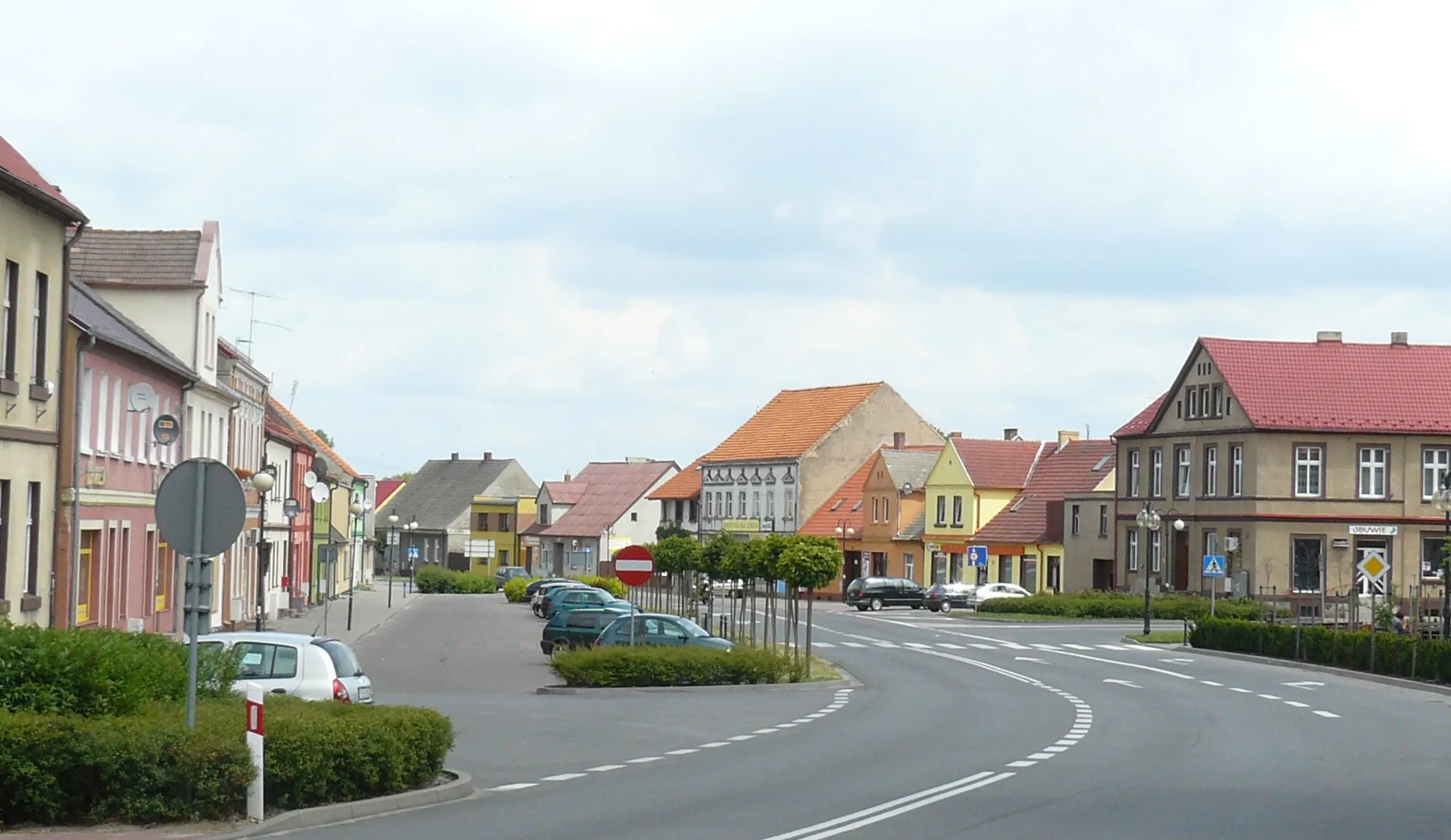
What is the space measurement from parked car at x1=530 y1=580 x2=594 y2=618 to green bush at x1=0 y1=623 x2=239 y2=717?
51.2 m

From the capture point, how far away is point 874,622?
63344 mm

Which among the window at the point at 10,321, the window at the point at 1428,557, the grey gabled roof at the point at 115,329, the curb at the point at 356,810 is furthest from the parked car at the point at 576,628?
the window at the point at 1428,557

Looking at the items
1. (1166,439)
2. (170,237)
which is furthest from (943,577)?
(170,237)

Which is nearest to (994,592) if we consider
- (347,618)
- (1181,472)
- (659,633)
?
(1181,472)

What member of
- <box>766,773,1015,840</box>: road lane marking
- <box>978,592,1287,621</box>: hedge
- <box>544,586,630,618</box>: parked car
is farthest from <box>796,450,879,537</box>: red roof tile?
<box>766,773,1015,840</box>: road lane marking

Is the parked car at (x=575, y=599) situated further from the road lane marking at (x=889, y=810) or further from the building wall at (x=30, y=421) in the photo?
the road lane marking at (x=889, y=810)

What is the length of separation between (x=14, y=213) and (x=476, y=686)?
40.1ft

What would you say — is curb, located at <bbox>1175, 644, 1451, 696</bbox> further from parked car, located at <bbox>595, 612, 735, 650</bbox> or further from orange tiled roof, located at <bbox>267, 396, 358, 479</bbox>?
orange tiled roof, located at <bbox>267, 396, 358, 479</bbox>

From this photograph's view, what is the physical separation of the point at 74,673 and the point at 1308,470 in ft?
199

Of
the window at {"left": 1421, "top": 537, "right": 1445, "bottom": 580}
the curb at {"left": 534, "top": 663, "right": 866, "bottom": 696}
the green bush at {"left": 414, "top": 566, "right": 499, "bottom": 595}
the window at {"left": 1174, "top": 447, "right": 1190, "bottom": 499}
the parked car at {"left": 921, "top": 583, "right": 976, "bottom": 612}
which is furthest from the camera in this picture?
the green bush at {"left": 414, "top": 566, "right": 499, "bottom": 595}

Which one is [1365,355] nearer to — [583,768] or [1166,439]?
[1166,439]

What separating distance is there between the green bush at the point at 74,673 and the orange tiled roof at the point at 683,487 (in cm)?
10090

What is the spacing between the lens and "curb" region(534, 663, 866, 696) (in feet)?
102

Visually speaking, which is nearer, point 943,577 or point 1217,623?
point 1217,623
